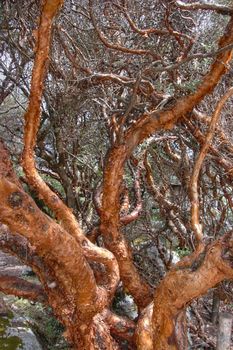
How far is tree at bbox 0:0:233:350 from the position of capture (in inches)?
101

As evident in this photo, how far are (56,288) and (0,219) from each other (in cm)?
100

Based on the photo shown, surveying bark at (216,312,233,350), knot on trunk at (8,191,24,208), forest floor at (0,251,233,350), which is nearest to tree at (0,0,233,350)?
knot on trunk at (8,191,24,208)

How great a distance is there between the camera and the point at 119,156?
11.4ft

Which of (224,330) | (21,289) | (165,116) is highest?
(165,116)

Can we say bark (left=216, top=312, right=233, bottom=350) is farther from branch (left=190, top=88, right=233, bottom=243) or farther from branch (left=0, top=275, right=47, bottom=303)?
branch (left=0, top=275, right=47, bottom=303)

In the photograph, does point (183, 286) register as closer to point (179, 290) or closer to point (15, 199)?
point (179, 290)

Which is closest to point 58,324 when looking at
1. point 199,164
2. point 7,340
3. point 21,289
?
point 7,340

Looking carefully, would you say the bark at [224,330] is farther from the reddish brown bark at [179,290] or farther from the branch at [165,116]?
the branch at [165,116]

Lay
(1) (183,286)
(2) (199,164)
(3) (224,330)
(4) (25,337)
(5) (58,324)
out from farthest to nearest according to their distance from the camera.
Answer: (5) (58,324) < (4) (25,337) < (2) (199,164) < (3) (224,330) < (1) (183,286)

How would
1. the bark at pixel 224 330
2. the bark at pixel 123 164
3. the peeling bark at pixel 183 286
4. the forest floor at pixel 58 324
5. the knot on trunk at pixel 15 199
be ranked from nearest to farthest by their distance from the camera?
the knot on trunk at pixel 15 199, the peeling bark at pixel 183 286, the bark at pixel 224 330, the bark at pixel 123 164, the forest floor at pixel 58 324

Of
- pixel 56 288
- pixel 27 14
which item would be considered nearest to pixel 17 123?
pixel 27 14

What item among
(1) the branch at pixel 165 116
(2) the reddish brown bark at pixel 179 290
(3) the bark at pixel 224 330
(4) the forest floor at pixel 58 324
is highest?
(1) the branch at pixel 165 116

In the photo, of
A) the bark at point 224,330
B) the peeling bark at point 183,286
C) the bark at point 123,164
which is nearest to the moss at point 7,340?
the bark at point 123,164

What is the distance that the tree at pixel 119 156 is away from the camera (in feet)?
8.45
